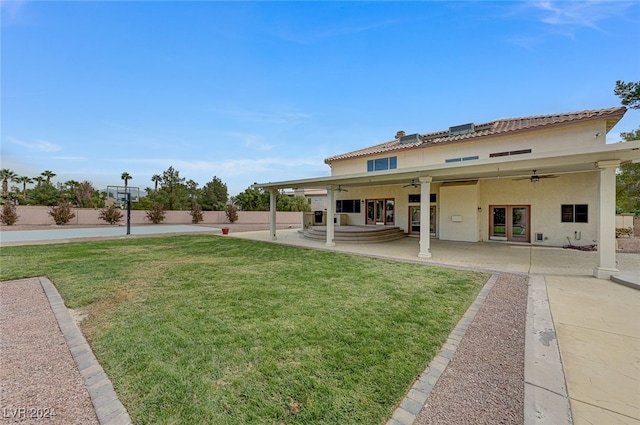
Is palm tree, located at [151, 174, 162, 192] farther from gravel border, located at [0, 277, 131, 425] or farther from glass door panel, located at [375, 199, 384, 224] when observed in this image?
gravel border, located at [0, 277, 131, 425]

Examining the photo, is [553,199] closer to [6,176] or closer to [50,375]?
[50,375]

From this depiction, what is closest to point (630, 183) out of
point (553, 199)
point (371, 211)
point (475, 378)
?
point (553, 199)

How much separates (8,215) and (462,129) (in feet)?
105

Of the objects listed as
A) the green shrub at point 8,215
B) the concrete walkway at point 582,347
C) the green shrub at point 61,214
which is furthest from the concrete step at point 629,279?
the green shrub at point 8,215

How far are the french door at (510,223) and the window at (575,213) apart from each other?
1.25 meters

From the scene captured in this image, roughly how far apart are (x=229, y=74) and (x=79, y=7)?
6443mm

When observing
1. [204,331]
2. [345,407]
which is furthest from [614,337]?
[204,331]

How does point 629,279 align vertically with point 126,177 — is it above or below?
below

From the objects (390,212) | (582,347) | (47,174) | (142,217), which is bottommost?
(582,347)

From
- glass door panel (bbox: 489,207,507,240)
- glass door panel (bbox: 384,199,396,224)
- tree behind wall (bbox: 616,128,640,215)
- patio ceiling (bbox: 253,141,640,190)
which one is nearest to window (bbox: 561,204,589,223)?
glass door panel (bbox: 489,207,507,240)

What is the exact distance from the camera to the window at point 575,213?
1085 cm

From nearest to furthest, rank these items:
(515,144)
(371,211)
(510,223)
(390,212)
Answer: (515,144), (510,223), (390,212), (371,211)

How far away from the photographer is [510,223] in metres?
12.6

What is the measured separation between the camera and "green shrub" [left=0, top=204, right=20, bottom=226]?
18.6 meters
